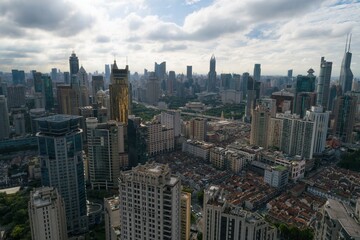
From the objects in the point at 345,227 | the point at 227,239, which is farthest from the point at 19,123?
the point at 345,227

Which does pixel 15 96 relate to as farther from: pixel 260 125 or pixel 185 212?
pixel 185 212

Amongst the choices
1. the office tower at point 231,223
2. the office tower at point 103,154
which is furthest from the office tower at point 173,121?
the office tower at point 231,223

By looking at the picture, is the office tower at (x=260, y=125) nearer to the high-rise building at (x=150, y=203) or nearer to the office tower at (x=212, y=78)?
the high-rise building at (x=150, y=203)

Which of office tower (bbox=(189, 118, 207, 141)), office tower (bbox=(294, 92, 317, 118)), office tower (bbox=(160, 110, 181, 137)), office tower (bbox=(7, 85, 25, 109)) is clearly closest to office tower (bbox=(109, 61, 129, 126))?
office tower (bbox=(160, 110, 181, 137))

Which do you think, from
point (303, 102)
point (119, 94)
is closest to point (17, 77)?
point (119, 94)

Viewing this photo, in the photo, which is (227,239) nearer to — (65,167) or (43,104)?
(65,167)

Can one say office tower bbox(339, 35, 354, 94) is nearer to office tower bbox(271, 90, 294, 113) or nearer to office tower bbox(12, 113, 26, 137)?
office tower bbox(271, 90, 294, 113)

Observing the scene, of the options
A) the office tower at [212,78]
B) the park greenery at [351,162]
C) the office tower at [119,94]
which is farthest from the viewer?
the office tower at [212,78]
